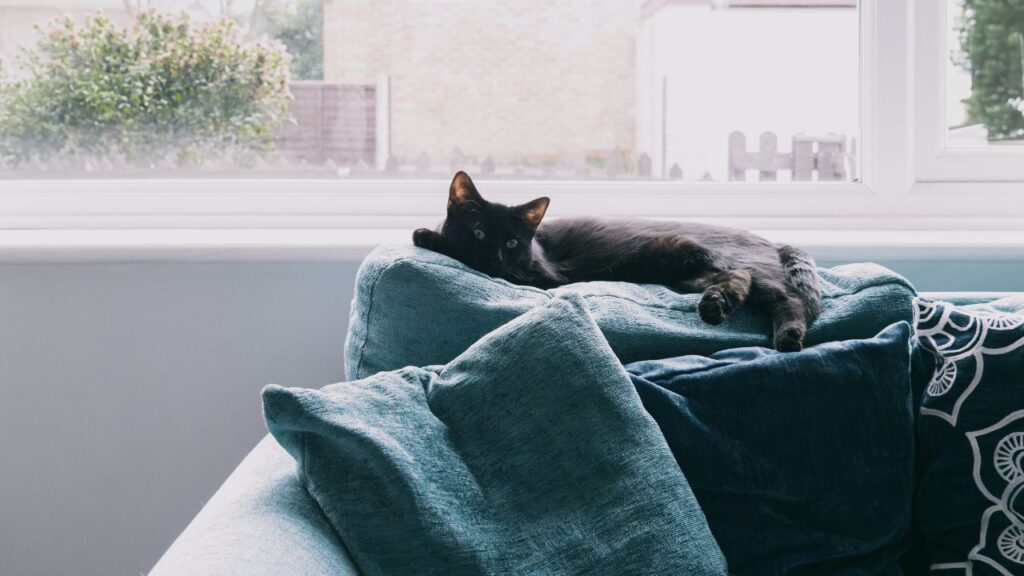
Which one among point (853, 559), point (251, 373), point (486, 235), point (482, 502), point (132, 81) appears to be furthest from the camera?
point (132, 81)

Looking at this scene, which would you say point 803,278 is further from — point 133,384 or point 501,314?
point 133,384

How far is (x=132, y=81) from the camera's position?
223 centimetres

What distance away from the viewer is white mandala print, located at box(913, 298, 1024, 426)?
1.38 meters

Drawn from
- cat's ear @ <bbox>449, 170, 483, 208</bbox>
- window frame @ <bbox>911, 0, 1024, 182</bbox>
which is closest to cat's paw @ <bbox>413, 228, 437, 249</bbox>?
cat's ear @ <bbox>449, 170, 483, 208</bbox>

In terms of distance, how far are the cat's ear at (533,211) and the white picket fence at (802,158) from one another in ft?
2.55

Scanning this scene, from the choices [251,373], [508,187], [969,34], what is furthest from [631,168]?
[251,373]

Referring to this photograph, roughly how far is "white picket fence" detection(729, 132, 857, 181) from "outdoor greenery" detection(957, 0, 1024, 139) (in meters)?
0.33

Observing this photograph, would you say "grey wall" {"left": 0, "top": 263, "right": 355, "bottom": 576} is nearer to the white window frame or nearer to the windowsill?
the windowsill

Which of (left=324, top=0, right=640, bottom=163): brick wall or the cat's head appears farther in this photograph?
(left=324, top=0, right=640, bottom=163): brick wall

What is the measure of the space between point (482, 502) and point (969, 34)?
1903 mm

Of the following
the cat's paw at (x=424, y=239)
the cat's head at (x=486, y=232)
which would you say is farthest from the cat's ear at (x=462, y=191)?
the cat's paw at (x=424, y=239)

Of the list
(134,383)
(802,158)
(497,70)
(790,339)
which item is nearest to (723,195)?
(802,158)

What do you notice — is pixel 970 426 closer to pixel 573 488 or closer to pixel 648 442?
pixel 648 442

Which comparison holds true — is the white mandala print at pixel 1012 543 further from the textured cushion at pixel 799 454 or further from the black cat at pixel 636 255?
the black cat at pixel 636 255
